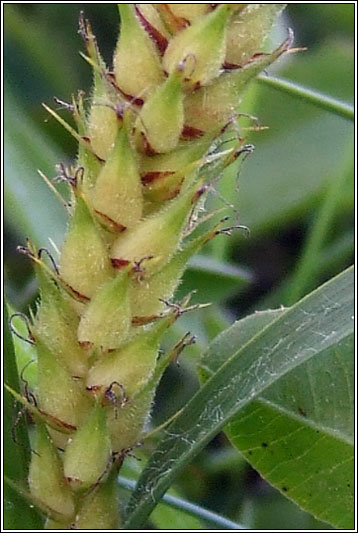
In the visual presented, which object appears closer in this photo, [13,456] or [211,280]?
[13,456]

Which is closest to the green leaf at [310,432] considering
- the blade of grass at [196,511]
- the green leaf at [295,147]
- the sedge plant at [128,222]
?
the blade of grass at [196,511]

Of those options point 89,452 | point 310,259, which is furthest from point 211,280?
point 89,452

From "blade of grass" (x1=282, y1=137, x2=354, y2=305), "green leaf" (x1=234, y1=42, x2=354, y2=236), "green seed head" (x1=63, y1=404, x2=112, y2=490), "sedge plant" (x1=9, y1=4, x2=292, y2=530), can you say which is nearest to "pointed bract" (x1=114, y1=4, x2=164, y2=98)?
"sedge plant" (x1=9, y1=4, x2=292, y2=530)

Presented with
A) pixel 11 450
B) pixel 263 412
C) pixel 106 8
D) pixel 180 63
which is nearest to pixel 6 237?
pixel 106 8

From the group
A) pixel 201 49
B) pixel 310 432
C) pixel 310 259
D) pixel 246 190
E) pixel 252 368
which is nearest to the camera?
pixel 201 49

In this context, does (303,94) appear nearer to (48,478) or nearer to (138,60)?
(138,60)
